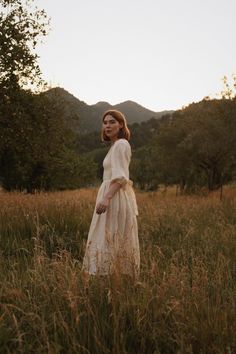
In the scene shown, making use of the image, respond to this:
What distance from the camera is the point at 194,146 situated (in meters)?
24.8

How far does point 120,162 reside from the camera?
16.6 feet

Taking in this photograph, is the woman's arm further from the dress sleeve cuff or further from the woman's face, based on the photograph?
the woman's face

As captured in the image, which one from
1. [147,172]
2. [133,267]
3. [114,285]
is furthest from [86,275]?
[147,172]

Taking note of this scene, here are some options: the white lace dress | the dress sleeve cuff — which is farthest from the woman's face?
the dress sleeve cuff

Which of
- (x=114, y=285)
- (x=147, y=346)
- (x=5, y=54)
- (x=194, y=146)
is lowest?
(x=147, y=346)

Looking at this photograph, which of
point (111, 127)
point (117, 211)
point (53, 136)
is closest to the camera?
point (117, 211)

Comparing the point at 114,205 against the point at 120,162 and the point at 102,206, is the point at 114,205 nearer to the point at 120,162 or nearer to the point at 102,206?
the point at 102,206

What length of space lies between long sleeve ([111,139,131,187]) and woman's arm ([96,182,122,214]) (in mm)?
62

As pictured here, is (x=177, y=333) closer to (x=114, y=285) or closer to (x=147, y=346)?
(x=147, y=346)

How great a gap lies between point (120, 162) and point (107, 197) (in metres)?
0.47

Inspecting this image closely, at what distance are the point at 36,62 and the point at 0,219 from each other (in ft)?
18.6

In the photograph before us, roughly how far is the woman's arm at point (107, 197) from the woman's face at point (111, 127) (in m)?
0.74

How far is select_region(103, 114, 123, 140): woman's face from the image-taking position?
17.6ft

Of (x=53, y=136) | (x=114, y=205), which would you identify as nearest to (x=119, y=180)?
(x=114, y=205)
